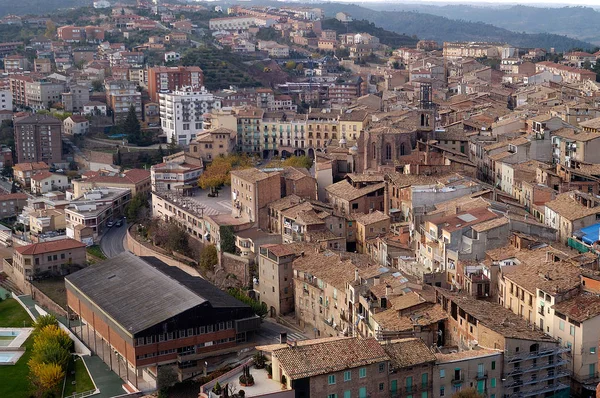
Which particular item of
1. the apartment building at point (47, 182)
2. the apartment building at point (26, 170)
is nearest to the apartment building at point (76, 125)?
the apartment building at point (26, 170)

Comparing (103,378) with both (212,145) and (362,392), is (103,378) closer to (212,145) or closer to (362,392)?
(362,392)

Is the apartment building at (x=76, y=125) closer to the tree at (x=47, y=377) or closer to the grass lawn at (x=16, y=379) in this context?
the grass lawn at (x=16, y=379)

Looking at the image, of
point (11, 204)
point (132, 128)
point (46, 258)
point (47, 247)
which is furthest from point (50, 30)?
point (46, 258)

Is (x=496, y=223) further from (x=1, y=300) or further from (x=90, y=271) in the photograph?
(x=1, y=300)

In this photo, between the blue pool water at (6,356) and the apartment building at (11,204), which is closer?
the blue pool water at (6,356)

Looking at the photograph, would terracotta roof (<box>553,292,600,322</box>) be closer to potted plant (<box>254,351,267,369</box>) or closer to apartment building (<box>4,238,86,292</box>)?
potted plant (<box>254,351,267,369</box>)

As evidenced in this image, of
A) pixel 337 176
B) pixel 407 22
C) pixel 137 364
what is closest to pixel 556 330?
pixel 137 364
